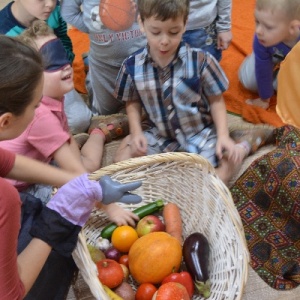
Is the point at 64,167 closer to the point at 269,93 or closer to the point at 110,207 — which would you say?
the point at 110,207

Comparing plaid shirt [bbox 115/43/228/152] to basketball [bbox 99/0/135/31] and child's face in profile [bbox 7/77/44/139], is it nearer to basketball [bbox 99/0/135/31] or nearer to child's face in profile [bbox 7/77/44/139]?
basketball [bbox 99/0/135/31]

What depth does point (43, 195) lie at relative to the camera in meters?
1.25

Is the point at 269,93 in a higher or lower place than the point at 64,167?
lower

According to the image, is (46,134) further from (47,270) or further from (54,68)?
(47,270)

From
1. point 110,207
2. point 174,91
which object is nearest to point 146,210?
point 110,207

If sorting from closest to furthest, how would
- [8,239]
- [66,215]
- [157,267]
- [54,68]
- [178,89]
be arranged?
1. [8,239]
2. [66,215]
3. [157,267]
4. [54,68]
5. [178,89]

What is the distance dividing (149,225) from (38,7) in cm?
80

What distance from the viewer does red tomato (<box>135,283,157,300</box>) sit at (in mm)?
1030

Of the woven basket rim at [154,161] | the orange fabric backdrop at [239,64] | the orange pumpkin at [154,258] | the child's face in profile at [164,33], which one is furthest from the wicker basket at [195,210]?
the orange fabric backdrop at [239,64]

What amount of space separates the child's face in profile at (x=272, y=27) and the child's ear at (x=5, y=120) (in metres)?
1.01

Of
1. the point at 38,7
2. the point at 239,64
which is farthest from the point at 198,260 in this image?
the point at 239,64

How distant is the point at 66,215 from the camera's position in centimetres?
95

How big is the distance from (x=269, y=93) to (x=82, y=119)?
0.70m

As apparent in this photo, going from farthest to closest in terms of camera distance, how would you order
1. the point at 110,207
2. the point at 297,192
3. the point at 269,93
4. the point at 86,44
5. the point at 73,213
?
the point at 86,44
the point at 269,93
the point at 297,192
the point at 110,207
the point at 73,213
